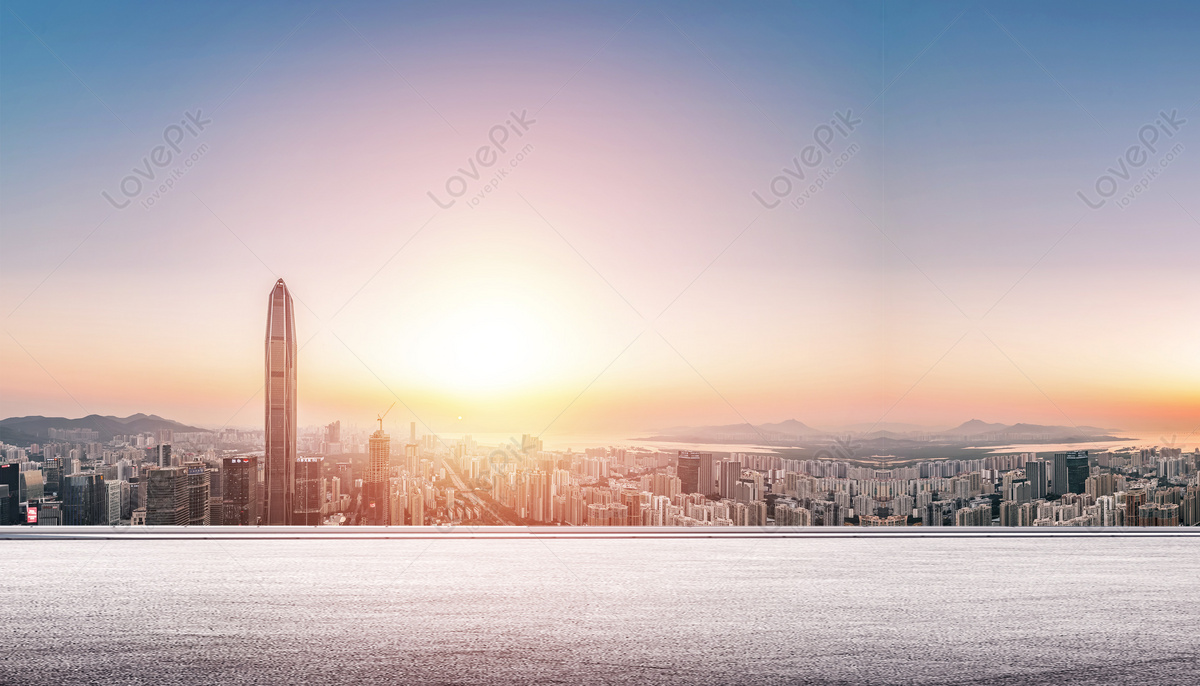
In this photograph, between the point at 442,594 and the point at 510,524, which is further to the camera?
the point at 510,524

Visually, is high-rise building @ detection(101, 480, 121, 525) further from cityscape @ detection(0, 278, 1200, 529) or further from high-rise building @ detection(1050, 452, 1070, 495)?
high-rise building @ detection(1050, 452, 1070, 495)

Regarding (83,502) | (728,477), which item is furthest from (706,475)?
(83,502)

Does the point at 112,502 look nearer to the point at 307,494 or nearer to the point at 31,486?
the point at 31,486

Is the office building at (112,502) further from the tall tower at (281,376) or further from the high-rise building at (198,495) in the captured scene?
the tall tower at (281,376)

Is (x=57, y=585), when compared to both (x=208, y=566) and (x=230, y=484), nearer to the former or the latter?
(x=208, y=566)

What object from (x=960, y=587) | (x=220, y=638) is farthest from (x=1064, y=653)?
(x=220, y=638)

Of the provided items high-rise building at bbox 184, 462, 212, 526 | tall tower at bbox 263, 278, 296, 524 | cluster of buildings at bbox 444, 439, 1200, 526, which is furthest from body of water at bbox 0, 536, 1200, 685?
tall tower at bbox 263, 278, 296, 524
